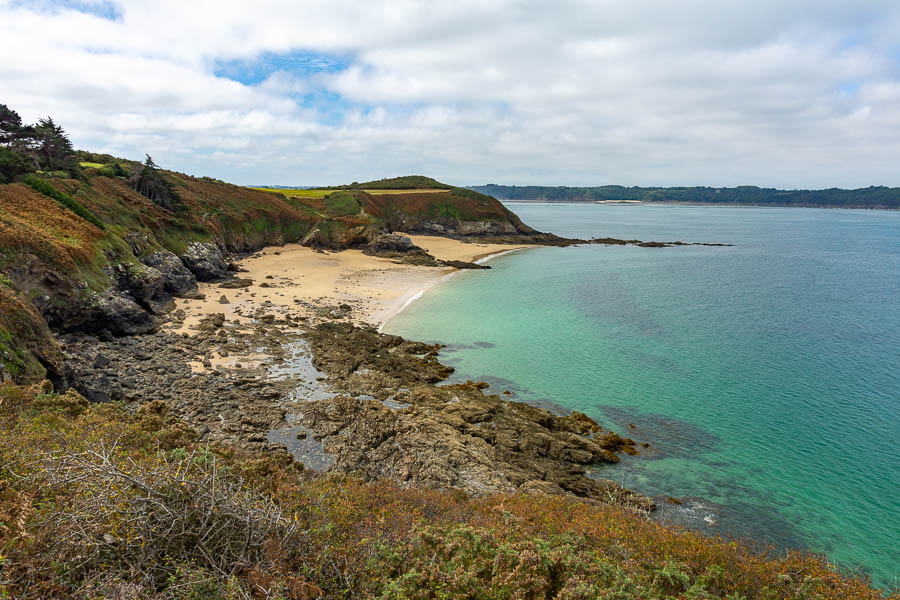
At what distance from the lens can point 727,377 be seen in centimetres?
2742

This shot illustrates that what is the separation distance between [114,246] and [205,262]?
39.2ft

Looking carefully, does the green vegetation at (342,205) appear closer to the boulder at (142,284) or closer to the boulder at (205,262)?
the boulder at (205,262)

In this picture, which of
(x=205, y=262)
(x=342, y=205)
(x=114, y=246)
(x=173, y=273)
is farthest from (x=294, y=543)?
(x=342, y=205)

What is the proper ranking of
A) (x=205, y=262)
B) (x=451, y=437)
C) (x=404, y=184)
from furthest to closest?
(x=404, y=184)
(x=205, y=262)
(x=451, y=437)

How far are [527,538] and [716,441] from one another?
15949 mm

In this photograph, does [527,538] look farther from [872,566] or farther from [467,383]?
[467,383]

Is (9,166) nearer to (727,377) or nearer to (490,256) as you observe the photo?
(727,377)

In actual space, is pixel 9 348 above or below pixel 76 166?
below

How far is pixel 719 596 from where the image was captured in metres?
8.18

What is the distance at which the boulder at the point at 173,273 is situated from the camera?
1505 inches

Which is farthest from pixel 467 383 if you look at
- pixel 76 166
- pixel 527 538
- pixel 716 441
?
pixel 76 166

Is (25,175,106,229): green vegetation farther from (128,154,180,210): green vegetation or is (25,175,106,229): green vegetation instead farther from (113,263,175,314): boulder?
(128,154,180,210): green vegetation

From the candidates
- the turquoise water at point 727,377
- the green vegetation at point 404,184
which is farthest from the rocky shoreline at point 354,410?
the green vegetation at point 404,184

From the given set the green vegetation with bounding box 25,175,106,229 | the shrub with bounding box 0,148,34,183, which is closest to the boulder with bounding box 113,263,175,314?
the green vegetation with bounding box 25,175,106,229
